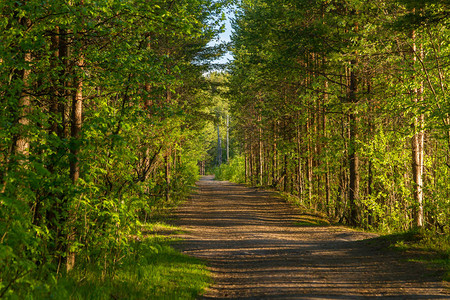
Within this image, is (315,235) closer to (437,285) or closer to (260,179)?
(437,285)

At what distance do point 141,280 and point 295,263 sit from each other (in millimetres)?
3869

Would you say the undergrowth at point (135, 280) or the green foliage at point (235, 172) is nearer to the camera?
the undergrowth at point (135, 280)

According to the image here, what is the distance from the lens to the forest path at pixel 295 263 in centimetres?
709

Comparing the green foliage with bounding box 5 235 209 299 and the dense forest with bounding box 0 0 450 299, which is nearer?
the dense forest with bounding box 0 0 450 299

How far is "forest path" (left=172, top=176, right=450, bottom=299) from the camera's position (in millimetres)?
7094

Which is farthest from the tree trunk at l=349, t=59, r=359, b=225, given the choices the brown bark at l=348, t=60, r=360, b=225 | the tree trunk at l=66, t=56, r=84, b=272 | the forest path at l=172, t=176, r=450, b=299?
the tree trunk at l=66, t=56, r=84, b=272

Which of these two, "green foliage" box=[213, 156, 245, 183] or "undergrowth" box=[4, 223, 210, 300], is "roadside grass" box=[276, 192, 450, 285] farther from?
"green foliage" box=[213, 156, 245, 183]

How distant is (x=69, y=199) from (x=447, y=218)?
11.2 meters

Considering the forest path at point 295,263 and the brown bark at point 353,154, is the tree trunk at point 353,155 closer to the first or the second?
the brown bark at point 353,154

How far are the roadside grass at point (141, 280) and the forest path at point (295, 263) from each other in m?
0.47

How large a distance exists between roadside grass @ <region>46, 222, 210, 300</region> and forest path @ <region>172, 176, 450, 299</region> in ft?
1.55

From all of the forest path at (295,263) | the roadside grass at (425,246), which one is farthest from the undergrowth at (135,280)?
the roadside grass at (425,246)

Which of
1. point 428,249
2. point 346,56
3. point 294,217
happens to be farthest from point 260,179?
point 428,249

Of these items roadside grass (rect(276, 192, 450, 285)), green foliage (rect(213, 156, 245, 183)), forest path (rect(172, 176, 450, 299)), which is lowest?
forest path (rect(172, 176, 450, 299))
